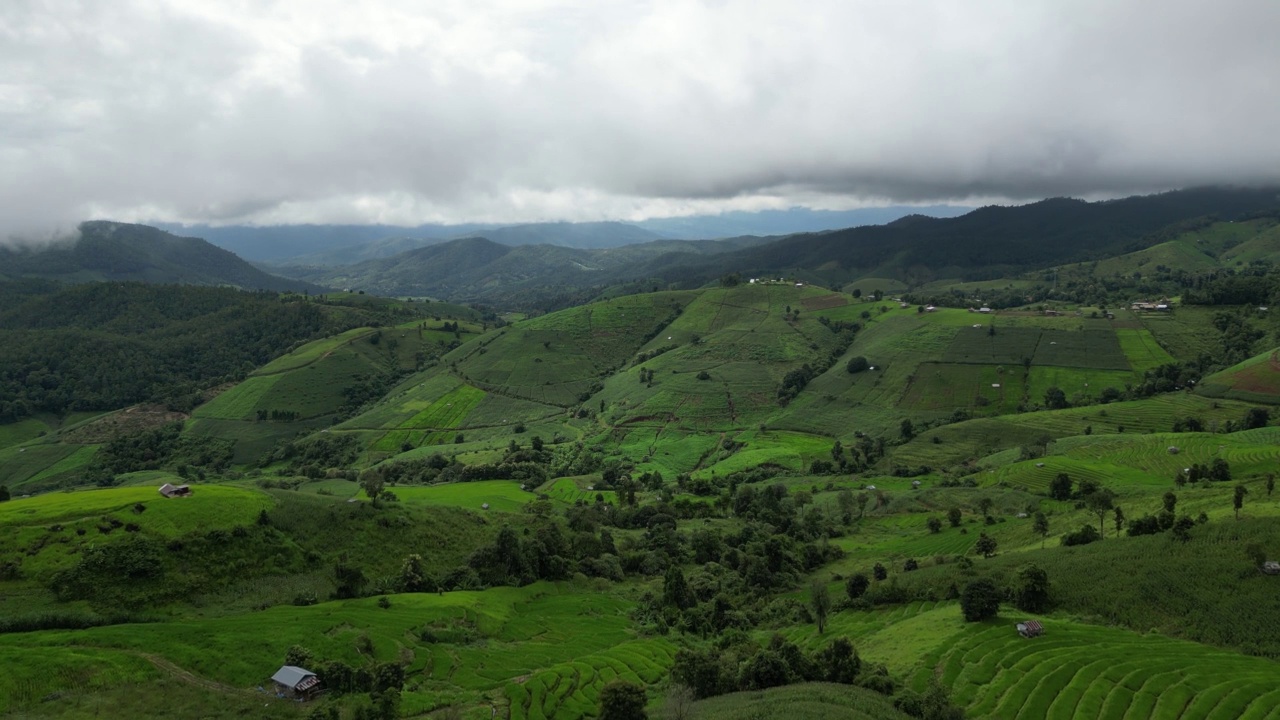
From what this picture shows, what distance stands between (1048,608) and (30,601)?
326ft

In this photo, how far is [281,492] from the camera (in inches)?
3625

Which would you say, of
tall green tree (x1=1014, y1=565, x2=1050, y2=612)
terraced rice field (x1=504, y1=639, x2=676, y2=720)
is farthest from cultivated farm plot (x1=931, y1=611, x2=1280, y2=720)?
terraced rice field (x1=504, y1=639, x2=676, y2=720)

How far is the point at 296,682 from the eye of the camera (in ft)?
169

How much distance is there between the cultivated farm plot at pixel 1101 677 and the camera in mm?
46250

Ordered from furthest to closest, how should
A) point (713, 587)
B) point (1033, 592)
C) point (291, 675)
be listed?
point (713, 587)
point (1033, 592)
point (291, 675)

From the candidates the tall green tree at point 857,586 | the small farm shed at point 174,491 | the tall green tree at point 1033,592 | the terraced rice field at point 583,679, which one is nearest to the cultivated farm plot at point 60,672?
the terraced rice field at point 583,679

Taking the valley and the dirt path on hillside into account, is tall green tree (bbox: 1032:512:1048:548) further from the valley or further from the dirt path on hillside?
the dirt path on hillside

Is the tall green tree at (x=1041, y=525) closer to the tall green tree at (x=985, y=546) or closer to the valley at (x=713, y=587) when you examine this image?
the valley at (x=713, y=587)

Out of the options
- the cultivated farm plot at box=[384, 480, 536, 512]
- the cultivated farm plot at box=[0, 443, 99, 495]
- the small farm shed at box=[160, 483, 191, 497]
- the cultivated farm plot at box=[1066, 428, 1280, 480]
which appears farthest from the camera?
the cultivated farm plot at box=[0, 443, 99, 495]

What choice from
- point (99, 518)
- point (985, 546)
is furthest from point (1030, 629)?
point (99, 518)

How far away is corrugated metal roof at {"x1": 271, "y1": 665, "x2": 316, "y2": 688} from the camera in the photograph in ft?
169

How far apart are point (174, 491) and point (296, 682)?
4358cm

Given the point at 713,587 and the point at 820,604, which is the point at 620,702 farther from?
the point at 713,587

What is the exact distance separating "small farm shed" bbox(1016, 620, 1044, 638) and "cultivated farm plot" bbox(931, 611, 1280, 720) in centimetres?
70
